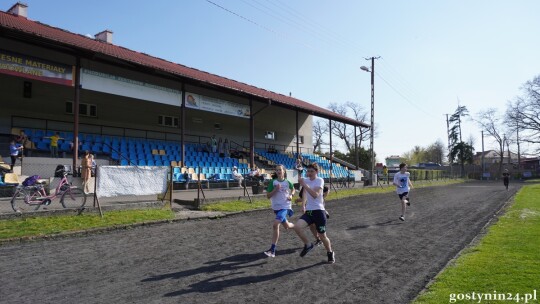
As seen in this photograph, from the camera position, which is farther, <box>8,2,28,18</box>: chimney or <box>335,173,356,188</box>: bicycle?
<box>335,173,356,188</box>: bicycle

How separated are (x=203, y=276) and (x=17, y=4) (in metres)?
22.2

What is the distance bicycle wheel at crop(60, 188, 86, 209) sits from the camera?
11102 millimetres

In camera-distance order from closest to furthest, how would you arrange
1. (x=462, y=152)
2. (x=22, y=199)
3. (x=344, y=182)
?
(x=22, y=199) < (x=344, y=182) < (x=462, y=152)

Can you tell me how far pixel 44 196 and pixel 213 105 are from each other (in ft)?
41.2

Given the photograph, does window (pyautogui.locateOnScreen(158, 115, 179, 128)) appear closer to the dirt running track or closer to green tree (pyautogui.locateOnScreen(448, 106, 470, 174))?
the dirt running track

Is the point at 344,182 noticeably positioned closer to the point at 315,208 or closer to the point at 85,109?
the point at 85,109

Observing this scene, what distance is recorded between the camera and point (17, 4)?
2116cm

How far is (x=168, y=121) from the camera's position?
88.4 ft

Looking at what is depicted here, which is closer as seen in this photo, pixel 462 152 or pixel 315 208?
pixel 315 208

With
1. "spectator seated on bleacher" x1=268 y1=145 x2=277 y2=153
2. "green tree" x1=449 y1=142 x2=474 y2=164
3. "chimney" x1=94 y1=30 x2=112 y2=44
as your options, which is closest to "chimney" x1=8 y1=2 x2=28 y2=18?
"chimney" x1=94 y1=30 x2=112 y2=44

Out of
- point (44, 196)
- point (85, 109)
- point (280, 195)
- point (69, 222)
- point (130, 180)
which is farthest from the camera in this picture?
point (85, 109)

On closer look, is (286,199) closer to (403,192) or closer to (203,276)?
(203,276)

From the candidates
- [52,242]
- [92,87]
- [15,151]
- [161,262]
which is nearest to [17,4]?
[92,87]

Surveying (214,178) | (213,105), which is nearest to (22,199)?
(214,178)
